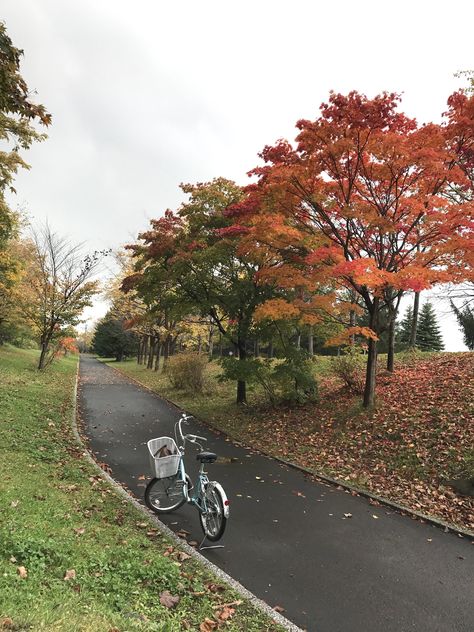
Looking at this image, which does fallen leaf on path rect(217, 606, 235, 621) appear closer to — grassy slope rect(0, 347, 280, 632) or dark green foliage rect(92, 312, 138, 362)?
grassy slope rect(0, 347, 280, 632)

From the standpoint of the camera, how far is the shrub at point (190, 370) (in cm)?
1836

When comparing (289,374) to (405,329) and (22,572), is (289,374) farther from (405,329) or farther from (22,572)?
(405,329)

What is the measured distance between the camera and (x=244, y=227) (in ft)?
41.2

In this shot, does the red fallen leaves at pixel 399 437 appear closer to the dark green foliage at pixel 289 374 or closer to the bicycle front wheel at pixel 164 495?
the dark green foliage at pixel 289 374

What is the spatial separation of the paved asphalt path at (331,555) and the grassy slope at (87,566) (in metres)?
0.61

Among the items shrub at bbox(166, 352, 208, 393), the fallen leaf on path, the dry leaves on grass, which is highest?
shrub at bbox(166, 352, 208, 393)

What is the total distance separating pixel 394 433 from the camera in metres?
9.24

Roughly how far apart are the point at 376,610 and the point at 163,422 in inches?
393

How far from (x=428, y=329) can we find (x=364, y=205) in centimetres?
3015

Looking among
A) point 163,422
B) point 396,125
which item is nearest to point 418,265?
point 396,125

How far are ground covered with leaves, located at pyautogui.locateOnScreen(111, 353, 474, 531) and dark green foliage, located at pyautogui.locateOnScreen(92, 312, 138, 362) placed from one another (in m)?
39.8

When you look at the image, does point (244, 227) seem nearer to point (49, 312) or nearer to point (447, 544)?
point (447, 544)

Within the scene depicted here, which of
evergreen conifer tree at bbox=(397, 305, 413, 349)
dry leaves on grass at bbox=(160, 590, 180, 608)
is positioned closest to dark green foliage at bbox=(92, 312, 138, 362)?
evergreen conifer tree at bbox=(397, 305, 413, 349)

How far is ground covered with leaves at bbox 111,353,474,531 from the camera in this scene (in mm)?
7184
